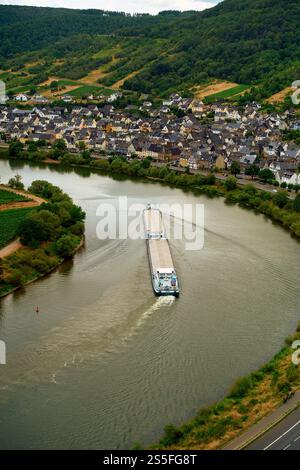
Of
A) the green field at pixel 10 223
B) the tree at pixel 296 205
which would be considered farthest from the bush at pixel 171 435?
the tree at pixel 296 205

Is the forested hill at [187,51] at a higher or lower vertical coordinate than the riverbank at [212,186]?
higher

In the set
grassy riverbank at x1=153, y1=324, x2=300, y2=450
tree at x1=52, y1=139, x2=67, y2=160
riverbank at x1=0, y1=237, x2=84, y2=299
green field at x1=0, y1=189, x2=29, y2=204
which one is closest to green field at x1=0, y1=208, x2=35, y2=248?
riverbank at x1=0, y1=237, x2=84, y2=299

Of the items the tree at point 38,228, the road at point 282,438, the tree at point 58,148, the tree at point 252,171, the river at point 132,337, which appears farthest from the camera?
the tree at point 58,148

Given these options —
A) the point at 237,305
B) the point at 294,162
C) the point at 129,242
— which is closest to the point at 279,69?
the point at 294,162

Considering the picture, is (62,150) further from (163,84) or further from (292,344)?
(292,344)

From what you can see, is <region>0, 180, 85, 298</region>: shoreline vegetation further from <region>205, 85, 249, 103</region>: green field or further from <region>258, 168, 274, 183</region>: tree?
<region>205, 85, 249, 103</region>: green field

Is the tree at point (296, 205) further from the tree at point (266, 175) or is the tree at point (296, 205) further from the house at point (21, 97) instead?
the house at point (21, 97)

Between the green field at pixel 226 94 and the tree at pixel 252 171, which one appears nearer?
the tree at pixel 252 171
